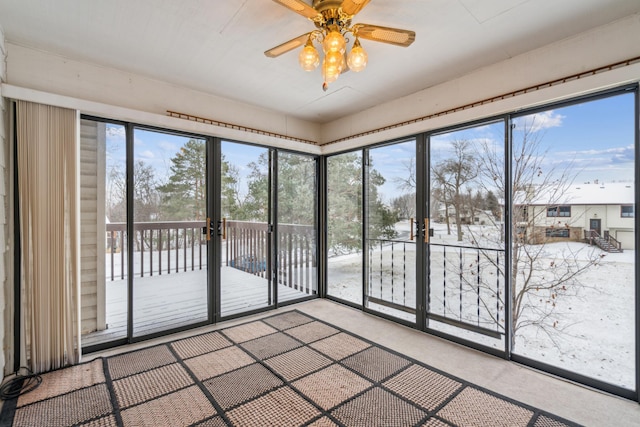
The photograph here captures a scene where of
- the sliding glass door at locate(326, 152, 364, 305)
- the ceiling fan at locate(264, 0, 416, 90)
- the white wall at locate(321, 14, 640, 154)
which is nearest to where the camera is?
the ceiling fan at locate(264, 0, 416, 90)

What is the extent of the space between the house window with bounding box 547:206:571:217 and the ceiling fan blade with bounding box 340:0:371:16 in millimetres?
2084

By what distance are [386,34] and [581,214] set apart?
195 centimetres

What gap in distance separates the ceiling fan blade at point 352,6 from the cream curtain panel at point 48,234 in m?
2.33

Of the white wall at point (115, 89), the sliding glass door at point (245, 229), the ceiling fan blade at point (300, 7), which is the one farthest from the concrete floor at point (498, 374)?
the ceiling fan blade at point (300, 7)

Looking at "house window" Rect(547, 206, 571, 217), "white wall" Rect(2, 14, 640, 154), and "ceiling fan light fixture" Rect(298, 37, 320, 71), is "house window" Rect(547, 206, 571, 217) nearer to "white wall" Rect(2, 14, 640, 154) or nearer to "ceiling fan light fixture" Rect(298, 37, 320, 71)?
"white wall" Rect(2, 14, 640, 154)

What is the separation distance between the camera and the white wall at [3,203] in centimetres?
213

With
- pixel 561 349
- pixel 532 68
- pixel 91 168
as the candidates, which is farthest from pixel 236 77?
pixel 561 349

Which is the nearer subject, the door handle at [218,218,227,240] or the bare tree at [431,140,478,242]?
the bare tree at [431,140,478,242]

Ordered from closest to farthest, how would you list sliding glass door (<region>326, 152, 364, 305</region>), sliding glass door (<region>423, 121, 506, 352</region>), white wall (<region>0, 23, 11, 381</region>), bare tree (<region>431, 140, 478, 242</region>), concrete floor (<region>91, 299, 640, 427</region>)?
concrete floor (<region>91, 299, 640, 427</region>), white wall (<region>0, 23, 11, 381</region>), sliding glass door (<region>423, 121, 506, 352</region>), bare tree (<region>431, 140, 478, 242</region>), sliding glass door (<region>326, 152, 364, 305</region>)

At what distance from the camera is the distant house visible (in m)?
2.04

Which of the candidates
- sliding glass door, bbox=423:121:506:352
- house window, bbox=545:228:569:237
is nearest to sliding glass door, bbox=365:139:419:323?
sliding glass door, bbox=423:121:506:352

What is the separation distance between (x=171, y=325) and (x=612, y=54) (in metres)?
4.29

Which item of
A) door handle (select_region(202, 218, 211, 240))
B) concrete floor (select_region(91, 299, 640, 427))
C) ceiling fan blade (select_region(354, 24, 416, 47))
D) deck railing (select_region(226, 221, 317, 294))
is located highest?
ceiling fan blade (select_region(354, 24, 416, 47))

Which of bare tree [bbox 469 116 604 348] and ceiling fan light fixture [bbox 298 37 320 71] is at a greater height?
ceiling fan light fixture [bbox 298 37 320 71]
